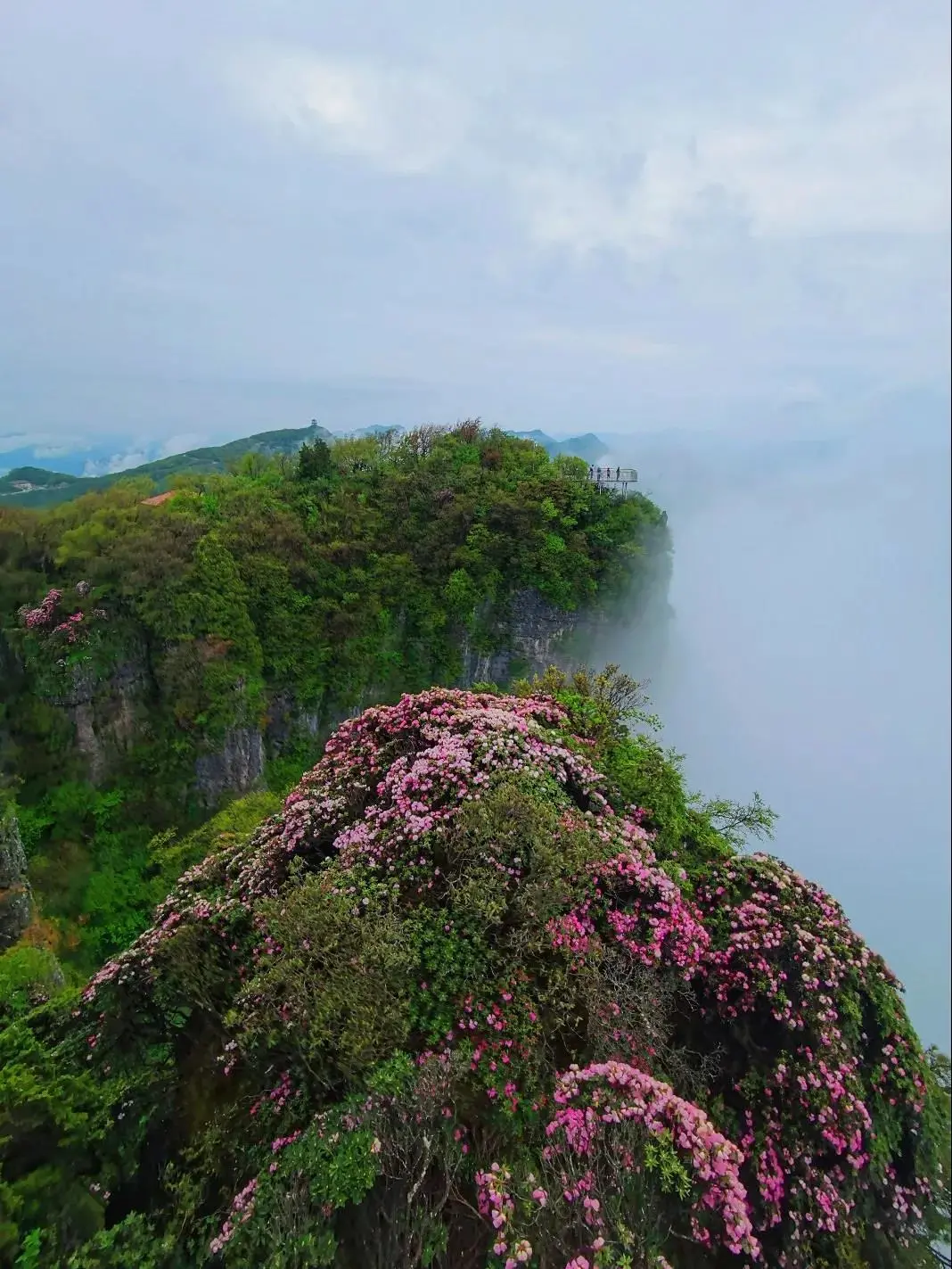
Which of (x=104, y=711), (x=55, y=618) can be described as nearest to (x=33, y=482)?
(x=55, y=618)

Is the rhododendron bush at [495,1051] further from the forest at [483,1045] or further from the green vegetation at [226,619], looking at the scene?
the green vegetation at [226,619]

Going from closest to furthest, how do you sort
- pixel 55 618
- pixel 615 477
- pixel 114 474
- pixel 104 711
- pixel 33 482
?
pixel 55 618
pixel 104 711
pixel 33 482
pixel 615 477
pixel 114 474

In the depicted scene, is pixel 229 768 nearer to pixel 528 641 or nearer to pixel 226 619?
pixel 226 619

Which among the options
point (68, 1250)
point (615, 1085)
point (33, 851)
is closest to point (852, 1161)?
point (615, 1085)

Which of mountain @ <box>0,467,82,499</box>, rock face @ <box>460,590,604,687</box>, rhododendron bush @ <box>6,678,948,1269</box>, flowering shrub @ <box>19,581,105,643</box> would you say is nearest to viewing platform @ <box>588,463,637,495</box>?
rock face @ <box>460,590,604,687</box>

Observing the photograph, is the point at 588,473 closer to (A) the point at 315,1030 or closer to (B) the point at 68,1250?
(A) the point at 315,1030

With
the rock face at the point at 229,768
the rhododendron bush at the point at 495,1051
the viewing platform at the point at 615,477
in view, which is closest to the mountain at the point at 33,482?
the rock face at the point at 229,768
